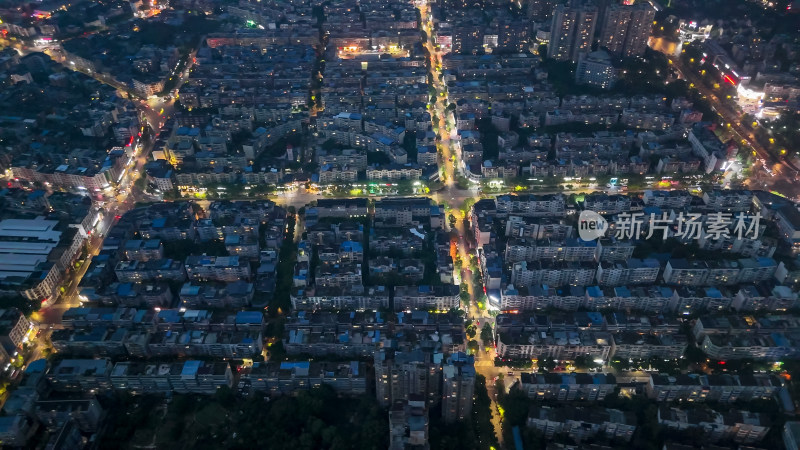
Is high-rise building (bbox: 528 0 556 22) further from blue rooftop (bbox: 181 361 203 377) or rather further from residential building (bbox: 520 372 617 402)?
blue rooftop (bbox: 181 361 203 377)

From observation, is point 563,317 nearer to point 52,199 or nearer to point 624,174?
point 624,174

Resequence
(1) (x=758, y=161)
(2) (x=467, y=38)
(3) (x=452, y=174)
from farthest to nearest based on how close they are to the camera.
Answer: (2) (x=467, y=38)
(1) (x=758, y=161)
(3) (x=452, y=174)

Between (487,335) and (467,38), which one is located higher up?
(467,38)

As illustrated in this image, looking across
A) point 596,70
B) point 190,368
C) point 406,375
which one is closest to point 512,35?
point 596,70

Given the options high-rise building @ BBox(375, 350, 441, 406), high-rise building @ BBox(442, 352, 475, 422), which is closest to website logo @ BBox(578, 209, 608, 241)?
high-rise building @ BBox(442, 352, 475, 422)

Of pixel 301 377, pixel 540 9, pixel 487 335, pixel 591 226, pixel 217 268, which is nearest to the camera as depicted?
pixel 301 377

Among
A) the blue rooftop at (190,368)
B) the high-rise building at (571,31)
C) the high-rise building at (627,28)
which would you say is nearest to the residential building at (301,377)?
the blue rooftop at (190,368)

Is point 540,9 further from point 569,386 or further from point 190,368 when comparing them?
point 190,368
